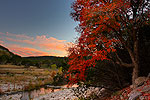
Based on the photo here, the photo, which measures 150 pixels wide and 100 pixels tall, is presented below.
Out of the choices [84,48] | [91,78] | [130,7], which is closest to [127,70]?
[91,78]

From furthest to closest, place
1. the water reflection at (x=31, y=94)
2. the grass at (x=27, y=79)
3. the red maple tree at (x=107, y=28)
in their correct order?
the grass at (x=27, y=79), the water reflection at (x=31, y=94), the red maple tree at (x=107, y=28)

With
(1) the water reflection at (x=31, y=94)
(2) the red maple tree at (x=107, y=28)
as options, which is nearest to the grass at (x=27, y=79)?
(1) the water reflection at (x=31, y=94)

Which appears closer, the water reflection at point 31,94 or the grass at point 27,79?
the water reflection at point 31,94

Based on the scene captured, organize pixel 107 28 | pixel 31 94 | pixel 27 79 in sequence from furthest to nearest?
pixel 27 79 < pixel 31 94 < pixel 107 28

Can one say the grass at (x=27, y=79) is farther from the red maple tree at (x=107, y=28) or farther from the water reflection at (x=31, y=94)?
the red maple tree at (x=107, y=28)

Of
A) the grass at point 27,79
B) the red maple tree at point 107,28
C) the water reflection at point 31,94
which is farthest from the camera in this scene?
the grass at point 27,79

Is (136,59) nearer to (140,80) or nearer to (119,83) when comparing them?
(140,80)

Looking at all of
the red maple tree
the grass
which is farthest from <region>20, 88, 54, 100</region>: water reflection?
the red maple tree

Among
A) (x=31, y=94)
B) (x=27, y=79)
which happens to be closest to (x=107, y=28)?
(x=31, y=94)

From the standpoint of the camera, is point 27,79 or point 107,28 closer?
point 107,28

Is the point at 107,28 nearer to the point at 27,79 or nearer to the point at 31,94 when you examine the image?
the point at 31,94

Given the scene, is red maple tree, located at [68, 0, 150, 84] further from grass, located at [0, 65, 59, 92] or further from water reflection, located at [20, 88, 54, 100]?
grass, located at [0, 65, 59, 92]

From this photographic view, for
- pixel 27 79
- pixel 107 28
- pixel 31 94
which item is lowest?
pixel 27 79

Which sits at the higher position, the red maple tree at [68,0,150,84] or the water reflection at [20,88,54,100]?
the red maple tree at [68,0,150,84]
